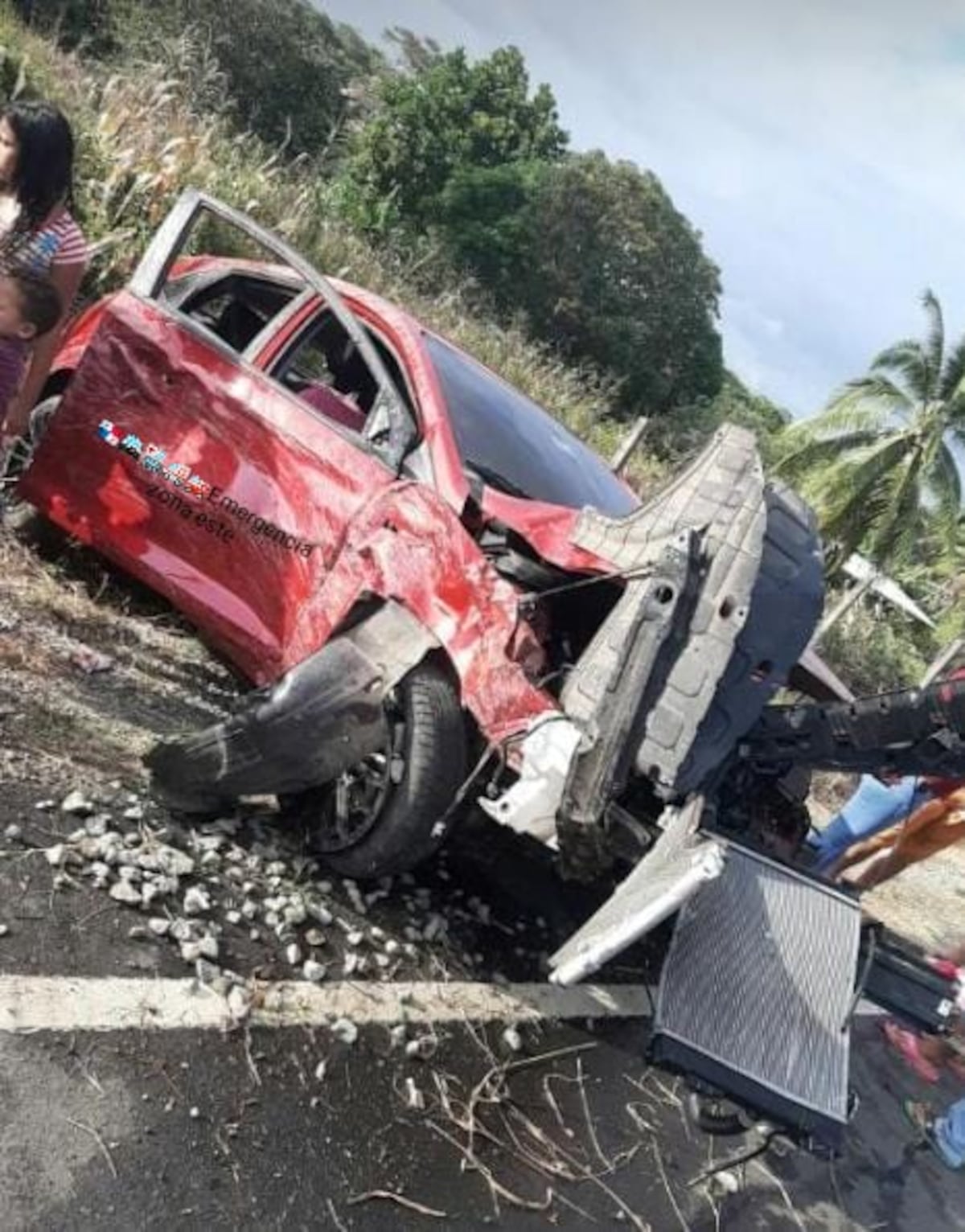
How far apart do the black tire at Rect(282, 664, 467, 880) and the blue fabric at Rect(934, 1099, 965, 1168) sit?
2.27 metres

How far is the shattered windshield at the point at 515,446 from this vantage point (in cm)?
412

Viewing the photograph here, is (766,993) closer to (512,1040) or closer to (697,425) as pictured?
(512,1040)

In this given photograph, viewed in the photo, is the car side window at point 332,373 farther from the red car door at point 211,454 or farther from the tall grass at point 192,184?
the tall grass at point 192,184

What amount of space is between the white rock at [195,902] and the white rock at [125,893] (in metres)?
0.13

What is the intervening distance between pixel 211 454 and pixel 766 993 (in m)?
2.65

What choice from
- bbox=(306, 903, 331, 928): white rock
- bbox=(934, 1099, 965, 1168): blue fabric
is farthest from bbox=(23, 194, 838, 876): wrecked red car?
bbox=(934, 1099, 965, 1168): blue fabric

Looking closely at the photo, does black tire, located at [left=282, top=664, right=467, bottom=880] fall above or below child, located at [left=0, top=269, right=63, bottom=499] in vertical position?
below

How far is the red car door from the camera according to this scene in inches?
158

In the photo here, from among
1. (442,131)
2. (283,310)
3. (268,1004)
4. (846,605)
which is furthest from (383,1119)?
(442,131)

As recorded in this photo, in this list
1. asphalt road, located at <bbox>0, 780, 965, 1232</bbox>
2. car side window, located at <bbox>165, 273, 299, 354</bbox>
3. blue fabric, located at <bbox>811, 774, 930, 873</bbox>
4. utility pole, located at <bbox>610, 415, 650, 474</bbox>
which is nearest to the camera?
asphalt road, located at <bbox>0, 780, 965, 1232</bbox>

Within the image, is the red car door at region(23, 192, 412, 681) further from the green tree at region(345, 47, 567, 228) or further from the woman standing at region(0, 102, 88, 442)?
the green tree at region(345, 47, 567, 228)

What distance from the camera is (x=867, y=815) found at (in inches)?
224

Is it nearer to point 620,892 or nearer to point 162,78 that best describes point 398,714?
point 620,892

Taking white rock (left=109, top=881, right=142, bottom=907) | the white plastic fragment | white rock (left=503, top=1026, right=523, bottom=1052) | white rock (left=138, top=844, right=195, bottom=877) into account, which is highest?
white rock (left=503, top=1026, right=523, bottom=1052)
